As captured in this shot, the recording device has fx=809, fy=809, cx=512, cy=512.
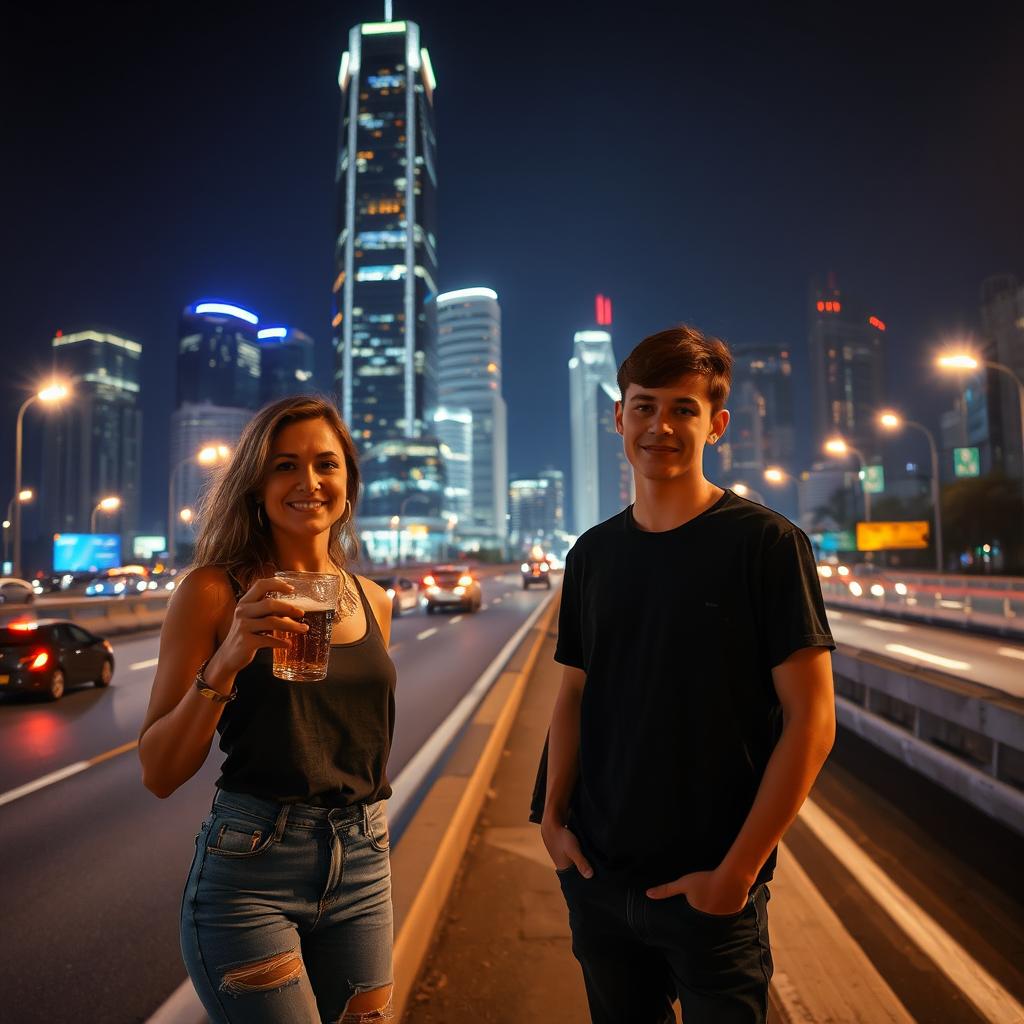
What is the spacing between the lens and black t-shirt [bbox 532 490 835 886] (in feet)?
6.63

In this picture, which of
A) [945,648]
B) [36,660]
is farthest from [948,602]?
[36,660]

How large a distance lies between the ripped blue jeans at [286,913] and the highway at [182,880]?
1933 mm

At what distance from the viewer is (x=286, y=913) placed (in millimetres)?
2039

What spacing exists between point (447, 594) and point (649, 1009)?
32.2 m

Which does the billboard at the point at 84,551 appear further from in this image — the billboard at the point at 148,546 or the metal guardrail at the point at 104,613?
the billboard at the point at 148,546

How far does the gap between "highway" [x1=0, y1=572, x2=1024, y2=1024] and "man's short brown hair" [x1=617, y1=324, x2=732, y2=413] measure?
303 cm

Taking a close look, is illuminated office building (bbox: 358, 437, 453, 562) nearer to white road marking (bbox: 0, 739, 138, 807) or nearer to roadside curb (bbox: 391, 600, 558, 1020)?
white road marking (bbox: 0, 739, 138, 807)

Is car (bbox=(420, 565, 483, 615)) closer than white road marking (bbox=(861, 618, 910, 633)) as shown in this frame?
No

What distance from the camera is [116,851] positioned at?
6.18m

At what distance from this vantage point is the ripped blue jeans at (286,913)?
196cm

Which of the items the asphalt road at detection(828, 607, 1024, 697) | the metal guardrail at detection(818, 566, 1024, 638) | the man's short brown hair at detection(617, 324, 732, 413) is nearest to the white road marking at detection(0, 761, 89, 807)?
the man's short brown hair at detection(617, 324, 732, 413)

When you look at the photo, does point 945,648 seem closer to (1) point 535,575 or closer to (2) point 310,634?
(2) point 310,634

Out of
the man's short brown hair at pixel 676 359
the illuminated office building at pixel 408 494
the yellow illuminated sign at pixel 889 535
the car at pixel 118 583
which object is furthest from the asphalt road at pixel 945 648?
the illuminated office building at pixel 408 494

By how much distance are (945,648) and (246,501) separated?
20902mm
